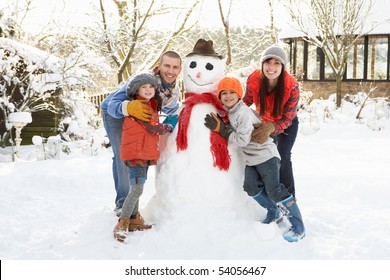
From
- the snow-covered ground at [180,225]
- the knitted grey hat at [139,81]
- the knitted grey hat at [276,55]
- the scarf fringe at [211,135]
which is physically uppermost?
the knitted grey hat at [276,55]

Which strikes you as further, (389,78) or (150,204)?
(389,78)

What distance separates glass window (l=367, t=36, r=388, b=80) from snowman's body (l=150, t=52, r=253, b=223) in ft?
48.1

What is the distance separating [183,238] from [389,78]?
605 inches

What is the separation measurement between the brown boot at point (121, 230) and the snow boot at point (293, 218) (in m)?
1.14

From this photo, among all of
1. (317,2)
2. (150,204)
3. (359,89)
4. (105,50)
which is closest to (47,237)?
(150,204)

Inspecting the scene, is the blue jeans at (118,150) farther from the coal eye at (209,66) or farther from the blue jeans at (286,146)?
the blue jeans at (286,146)

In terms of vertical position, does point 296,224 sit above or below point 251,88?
below

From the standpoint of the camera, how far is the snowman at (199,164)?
338cm

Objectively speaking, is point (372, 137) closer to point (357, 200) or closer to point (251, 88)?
point (357, 200)

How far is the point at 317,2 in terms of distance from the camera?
46.2 ft

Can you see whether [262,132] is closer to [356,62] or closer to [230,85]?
[230,85]

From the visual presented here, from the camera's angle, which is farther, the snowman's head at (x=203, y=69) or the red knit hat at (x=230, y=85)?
the snowman's head at (x=203, y=69)

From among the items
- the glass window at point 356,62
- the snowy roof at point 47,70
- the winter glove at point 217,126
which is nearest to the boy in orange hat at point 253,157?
the winter glove at point 217,126

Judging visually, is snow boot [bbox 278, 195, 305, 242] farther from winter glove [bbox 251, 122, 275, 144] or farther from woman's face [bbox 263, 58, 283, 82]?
woman's face [bbox 263, 58, 283, 82]
